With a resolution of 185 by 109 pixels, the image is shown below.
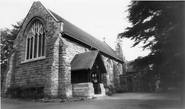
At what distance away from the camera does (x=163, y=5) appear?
267 inches

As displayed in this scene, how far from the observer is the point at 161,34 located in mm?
7094

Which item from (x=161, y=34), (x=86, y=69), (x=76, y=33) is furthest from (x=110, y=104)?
(x=76, y=33)

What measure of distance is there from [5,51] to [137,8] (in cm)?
3112

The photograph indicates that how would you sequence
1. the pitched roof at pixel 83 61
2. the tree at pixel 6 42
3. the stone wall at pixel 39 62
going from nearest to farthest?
the stone wall at pixel 39 62
the pitched roof at pixel 83 61
the tree at pixel 6 42

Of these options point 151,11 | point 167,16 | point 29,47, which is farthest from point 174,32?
point 29,47

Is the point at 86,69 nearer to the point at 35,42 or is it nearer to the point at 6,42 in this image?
the point at 35,42

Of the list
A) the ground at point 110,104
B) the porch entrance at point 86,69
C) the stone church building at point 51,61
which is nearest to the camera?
the ground at point 110,104

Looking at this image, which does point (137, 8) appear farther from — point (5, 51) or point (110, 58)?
point (5, 51)

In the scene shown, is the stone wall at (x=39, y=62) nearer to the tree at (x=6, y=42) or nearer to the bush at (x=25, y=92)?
the bush at (x=25, y=92)

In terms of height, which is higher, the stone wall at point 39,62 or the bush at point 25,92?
the stone wall at point 39,62

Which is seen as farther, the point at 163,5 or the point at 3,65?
the point at 3,65

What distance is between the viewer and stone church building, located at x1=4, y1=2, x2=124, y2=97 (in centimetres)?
1413

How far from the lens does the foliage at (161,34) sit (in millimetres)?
6430

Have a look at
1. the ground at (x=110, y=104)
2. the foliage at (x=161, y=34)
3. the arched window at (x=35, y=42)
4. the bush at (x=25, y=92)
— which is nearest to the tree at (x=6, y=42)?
the arched window at (x=35, y=42)
